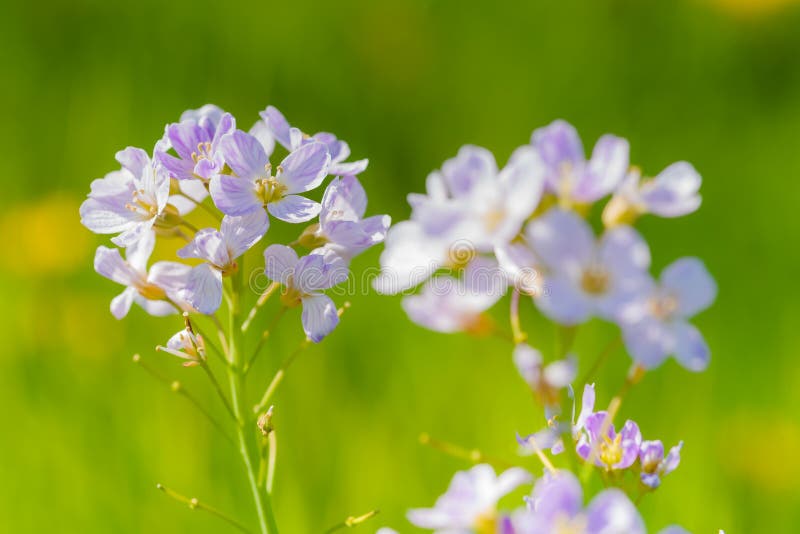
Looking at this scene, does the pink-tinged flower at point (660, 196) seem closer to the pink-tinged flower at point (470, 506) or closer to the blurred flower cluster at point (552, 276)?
the blurred flower cluster at point (552, 276)

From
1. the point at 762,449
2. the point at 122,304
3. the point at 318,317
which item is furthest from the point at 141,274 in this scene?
the point at 762,449

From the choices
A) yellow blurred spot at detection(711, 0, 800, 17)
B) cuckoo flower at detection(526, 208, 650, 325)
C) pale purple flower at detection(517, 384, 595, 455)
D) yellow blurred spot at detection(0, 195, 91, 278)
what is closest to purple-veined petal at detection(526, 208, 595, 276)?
cuckoo flower at detection(526, 208, 650, 325)

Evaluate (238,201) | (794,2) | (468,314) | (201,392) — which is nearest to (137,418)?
(201,392)

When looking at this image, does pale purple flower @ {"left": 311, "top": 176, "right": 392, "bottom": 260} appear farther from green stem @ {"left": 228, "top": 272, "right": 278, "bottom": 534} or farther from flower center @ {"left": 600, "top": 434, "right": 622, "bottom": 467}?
flower center @ {"left": 600, "top": 434, "right": 622, "bottom": 467}

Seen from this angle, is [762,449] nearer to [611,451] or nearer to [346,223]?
[611,451]

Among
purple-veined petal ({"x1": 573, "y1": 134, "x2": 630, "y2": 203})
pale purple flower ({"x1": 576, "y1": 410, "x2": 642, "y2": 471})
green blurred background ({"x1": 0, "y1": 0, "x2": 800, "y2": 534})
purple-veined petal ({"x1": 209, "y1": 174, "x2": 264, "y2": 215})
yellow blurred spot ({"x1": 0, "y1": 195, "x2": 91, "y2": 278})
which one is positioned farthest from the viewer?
yellow blurred spot ({"x1": 0, "y1": 195, "x2": 91, "y2": 278})

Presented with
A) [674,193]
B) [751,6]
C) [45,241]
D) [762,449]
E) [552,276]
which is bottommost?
[762,449]
